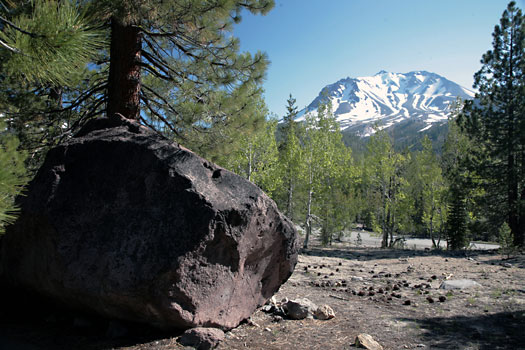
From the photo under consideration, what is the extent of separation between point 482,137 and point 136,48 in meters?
17.4

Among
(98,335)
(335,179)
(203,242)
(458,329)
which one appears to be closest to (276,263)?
(203,242)

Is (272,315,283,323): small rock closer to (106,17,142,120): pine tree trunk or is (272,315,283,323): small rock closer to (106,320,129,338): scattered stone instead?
(106,320,129,338): scattered stone

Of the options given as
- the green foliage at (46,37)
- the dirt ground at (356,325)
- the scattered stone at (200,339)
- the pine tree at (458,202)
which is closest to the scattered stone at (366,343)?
the dirt ground at (356,325)

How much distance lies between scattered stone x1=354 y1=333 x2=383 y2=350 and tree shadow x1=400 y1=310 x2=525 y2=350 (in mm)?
667

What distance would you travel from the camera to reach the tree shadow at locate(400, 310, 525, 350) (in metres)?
3.94

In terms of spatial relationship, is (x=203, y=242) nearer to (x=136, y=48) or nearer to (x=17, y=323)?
(x=17, y=323)

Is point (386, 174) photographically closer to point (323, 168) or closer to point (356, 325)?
point (323, 168)

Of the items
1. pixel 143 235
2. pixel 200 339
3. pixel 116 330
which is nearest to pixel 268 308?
pixel 200 339

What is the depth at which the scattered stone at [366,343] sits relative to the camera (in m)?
3.71

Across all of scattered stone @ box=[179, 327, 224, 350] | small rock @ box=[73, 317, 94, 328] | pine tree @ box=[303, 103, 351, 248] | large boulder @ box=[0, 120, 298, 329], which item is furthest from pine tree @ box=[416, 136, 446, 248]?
small rock @ box=[73, 317, 94, 328]

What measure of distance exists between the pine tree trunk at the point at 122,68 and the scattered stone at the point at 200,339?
3.85 m

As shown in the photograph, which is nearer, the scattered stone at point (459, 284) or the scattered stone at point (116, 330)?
the scattered stone at point (116, 330)

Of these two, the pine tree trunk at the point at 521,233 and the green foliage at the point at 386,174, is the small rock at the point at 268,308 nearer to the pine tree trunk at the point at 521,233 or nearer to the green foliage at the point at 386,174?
the pine tree trunk at the point at 521,233

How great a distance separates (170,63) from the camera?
6.40m
